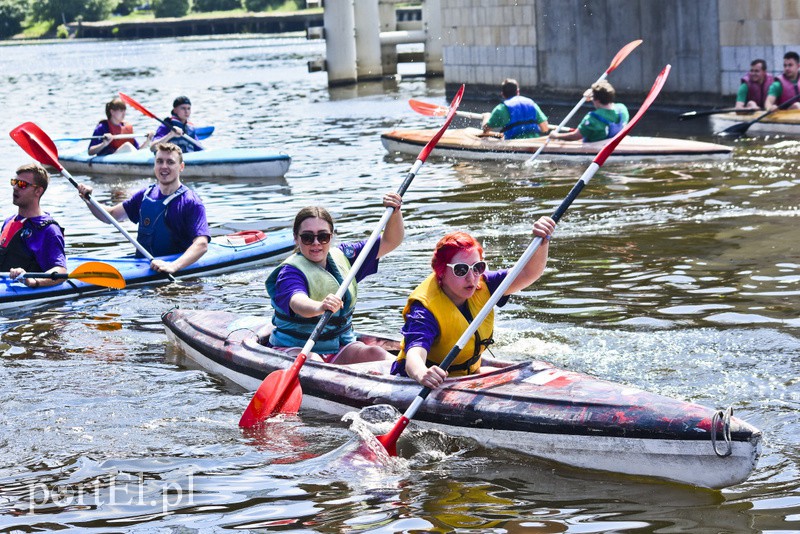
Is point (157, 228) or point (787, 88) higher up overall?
point (787, 88)

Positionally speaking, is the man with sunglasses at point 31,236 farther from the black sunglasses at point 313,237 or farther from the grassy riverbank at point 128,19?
the grassy riverbank at point 128,19

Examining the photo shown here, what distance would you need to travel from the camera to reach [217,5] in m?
100

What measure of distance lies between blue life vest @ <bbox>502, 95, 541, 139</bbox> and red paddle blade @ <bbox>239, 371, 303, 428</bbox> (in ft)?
34.5

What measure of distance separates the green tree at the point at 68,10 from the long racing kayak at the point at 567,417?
107 m

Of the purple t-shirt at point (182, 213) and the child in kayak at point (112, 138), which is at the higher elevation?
the child in kayak at point (112, 138)

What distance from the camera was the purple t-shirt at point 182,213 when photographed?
9709 mm

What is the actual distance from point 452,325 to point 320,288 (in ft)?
3.72

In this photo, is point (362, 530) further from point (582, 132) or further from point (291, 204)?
point (582, 132)

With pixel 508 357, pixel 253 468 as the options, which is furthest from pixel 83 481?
pixel 508 357

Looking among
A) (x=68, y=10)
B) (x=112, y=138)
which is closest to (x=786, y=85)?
(x=112, y=138)

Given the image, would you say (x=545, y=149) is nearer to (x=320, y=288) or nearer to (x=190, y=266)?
(x=190, y=266)

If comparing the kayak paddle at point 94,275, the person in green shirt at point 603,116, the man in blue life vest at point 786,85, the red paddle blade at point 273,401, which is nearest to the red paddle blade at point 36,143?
the kayak paddle at point 94,275

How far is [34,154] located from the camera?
10570mm

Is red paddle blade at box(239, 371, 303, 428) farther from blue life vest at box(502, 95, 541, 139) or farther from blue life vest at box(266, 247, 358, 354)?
blue life vest at box(502, 95, 541, 139)
